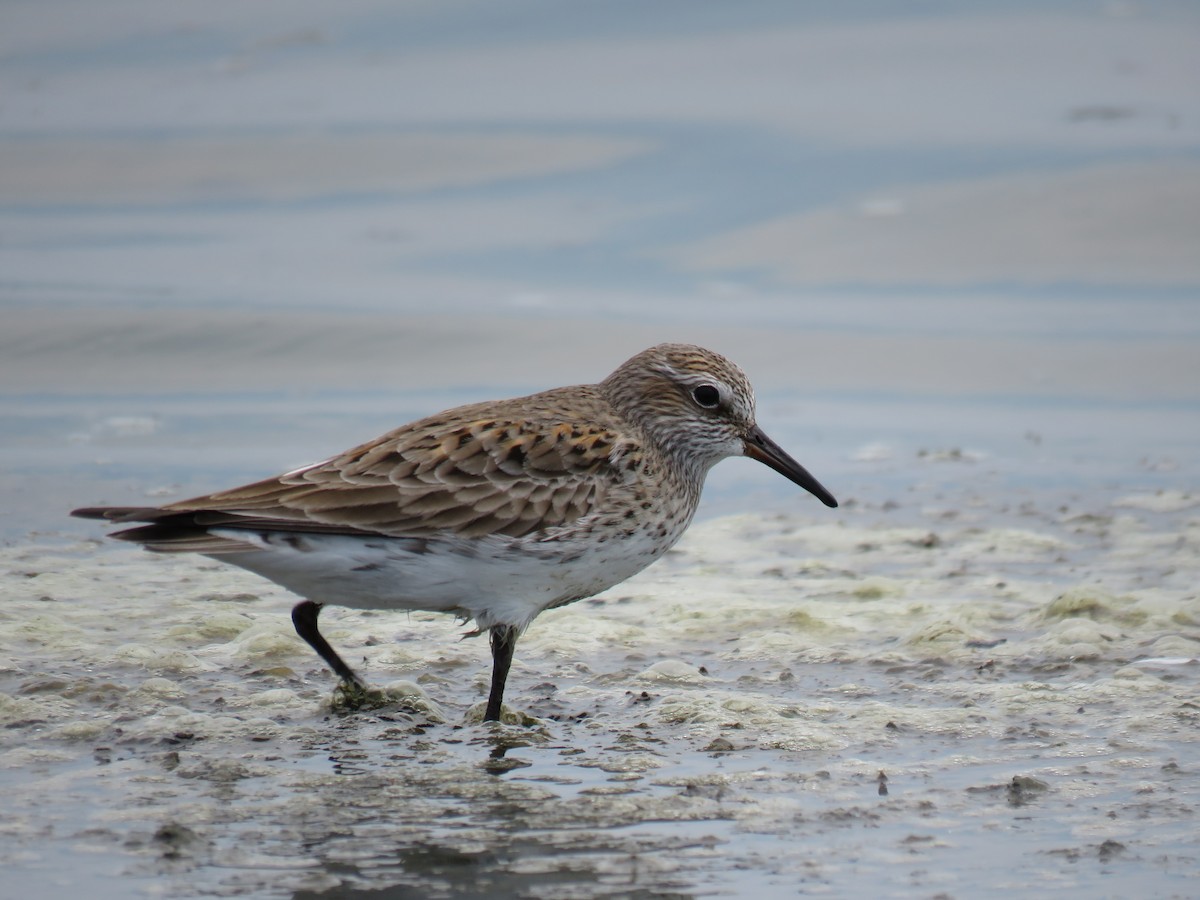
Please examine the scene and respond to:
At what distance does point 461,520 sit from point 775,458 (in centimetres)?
172

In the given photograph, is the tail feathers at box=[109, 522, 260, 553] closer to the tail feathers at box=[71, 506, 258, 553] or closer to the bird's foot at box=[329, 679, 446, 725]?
the tail feathers at box=[71, 506, 258, 553]

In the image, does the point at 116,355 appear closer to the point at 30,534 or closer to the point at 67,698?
the point at 30,534

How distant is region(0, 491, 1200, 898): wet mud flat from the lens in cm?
499

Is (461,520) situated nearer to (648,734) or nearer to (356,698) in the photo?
(356,698)

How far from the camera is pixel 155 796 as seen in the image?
5.43m

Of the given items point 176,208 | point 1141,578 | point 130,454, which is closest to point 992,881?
point 1141,578

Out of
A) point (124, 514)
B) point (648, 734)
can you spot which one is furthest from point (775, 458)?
point (124, 514)

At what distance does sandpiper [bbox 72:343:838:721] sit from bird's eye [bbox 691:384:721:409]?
0.35 meters

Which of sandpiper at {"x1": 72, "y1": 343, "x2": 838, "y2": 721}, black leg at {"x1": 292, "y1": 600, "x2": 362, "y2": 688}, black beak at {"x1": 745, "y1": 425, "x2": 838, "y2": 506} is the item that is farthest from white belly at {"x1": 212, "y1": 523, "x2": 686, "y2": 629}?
black beak at {"x1": 745, "y1": 425, "x2": 838, "y2": 506}

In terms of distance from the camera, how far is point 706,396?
7227mm

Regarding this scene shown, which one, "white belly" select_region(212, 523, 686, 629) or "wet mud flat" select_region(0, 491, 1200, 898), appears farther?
"white belly" select_region(212, 523, 686, 629)

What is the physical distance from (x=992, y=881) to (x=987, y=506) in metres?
5.38

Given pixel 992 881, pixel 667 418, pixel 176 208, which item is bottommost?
pixel 992 881

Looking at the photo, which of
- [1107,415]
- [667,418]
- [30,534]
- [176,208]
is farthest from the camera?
[176,208]
